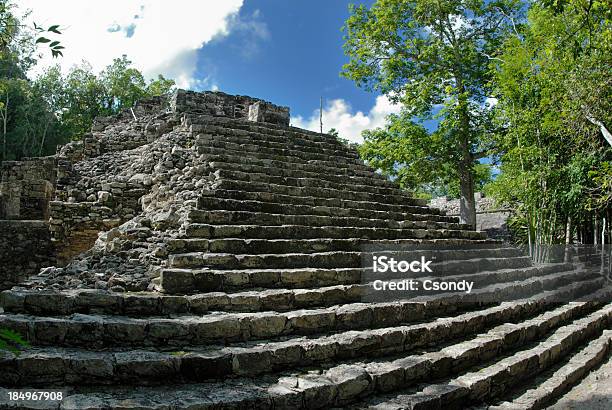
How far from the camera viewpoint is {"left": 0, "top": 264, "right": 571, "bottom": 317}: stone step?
2.79 meters

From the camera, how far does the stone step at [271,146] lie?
6914mm

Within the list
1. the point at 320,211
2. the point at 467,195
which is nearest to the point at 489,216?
the point at 467,195

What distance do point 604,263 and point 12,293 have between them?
13.1 metres

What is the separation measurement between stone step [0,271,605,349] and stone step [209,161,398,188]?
10.2 ft

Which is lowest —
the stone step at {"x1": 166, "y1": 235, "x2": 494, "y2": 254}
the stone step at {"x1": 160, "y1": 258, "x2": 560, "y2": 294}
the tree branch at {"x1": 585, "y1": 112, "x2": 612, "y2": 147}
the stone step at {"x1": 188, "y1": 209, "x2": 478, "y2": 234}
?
the stone step at {"x1": 160, "y1": 258, "x2": 560, "y2": 294}

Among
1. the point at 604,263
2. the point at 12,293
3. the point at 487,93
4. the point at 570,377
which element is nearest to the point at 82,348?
the point at 12,293

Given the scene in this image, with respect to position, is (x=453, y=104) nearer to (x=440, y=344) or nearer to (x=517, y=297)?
(x=517, y=297)

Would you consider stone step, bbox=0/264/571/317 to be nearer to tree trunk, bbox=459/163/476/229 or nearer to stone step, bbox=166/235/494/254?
stone step, bbox=166/235/494/254

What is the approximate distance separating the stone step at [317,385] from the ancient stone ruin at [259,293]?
15 millimetres

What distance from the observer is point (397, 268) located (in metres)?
5.14

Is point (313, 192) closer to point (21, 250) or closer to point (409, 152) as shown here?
point (21, 250)

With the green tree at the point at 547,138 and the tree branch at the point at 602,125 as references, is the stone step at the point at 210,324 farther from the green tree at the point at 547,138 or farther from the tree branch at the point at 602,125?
the green tree at the point at 547,138

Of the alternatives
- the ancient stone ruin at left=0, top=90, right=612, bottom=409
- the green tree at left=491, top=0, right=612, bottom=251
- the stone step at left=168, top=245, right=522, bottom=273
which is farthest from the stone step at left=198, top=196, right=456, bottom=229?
the green tree at left=491, top=0, right=612, bottom=251

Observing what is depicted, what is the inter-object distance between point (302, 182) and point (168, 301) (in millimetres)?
3709
